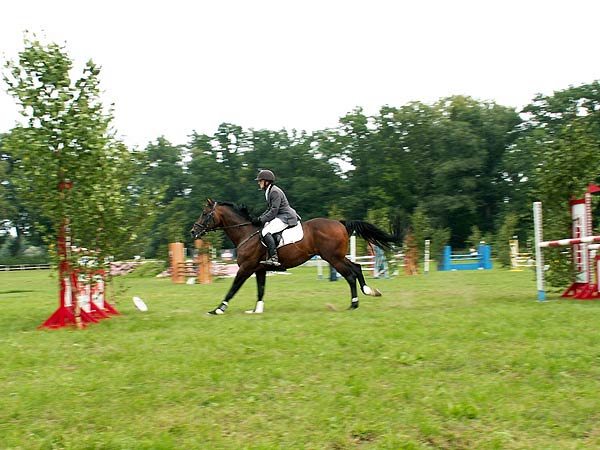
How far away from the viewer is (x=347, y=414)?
568cm

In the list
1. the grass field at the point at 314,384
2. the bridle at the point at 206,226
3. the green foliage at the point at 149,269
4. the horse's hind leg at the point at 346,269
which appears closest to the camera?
the grass field at the point at 314,384

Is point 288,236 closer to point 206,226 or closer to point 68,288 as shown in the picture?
point 206,226

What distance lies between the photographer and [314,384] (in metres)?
6.32

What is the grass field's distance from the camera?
5.38m

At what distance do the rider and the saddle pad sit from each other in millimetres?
105

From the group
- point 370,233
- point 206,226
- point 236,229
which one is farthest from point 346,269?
point 206,226

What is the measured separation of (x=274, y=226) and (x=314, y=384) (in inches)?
192

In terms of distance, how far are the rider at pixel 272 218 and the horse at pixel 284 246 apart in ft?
0.61

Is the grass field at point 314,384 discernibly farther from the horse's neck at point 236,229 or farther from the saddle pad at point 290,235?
the horse's neck at point 236,229

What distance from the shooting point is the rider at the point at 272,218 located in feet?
35.4

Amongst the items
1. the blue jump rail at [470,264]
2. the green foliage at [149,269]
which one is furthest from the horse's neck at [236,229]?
the green foliage at [149,269]

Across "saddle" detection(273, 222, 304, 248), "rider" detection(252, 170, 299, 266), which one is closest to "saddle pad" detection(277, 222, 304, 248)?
"saddle" detection(273, 222, 304, 248)

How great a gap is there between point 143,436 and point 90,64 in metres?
6.20

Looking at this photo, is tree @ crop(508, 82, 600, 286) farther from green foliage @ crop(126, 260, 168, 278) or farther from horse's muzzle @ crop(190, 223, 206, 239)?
green foliage @ crop(126, 260, 168, 278)
